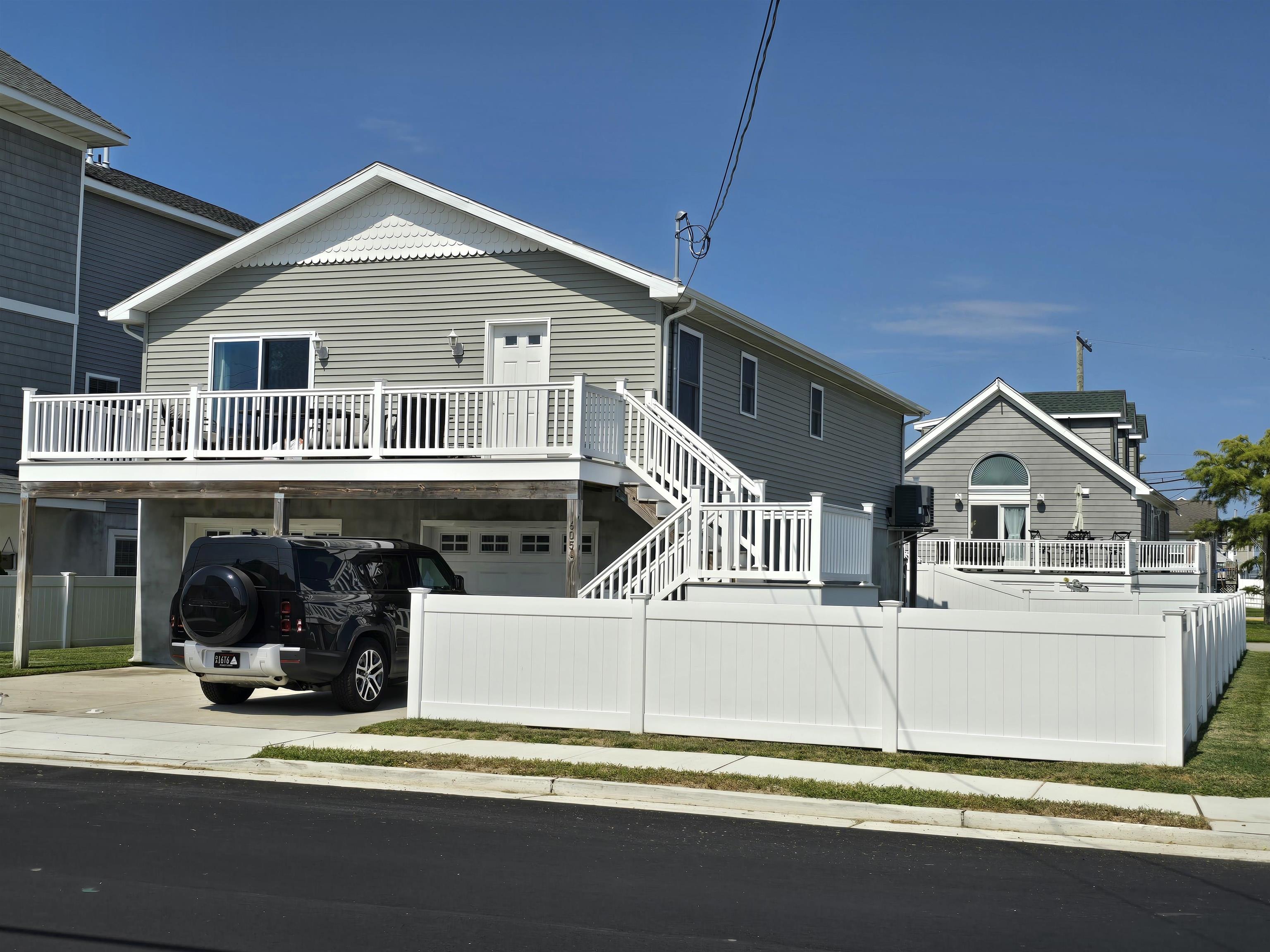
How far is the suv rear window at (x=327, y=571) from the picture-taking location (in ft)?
46.8

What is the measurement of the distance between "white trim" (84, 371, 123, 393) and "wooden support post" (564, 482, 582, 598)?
1598 centimetres

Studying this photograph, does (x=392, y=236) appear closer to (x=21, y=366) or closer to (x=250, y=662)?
(x=250, y=662)

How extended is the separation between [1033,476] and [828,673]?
30.6 meters

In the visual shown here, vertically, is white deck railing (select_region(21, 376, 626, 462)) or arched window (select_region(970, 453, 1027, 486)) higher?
arched window (select_region(970, 453, 1027, 486))

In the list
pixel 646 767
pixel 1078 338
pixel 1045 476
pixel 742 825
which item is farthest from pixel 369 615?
pixel 1078 338

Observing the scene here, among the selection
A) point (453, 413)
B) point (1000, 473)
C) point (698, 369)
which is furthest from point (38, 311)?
point (1000, 473)

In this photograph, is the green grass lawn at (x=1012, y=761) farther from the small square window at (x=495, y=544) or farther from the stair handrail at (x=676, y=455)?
the small square window at (x=495, y=544)

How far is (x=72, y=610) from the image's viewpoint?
23891 mm

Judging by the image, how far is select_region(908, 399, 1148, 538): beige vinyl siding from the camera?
39.6 meters

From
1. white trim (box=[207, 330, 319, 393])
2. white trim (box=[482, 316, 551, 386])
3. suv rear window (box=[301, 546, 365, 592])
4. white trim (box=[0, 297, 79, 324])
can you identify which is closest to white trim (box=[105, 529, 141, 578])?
white trim (box=[0, 297, 79, 324])

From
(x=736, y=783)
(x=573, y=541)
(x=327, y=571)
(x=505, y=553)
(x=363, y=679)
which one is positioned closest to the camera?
(x=736, y=783)

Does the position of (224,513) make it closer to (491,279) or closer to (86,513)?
(491,279)

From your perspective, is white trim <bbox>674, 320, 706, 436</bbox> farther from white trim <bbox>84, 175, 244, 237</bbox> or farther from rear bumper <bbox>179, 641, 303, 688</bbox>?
white trim <bbox>84, 175, 244, 237</bbox>

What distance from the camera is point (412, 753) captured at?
1143 centimetres
